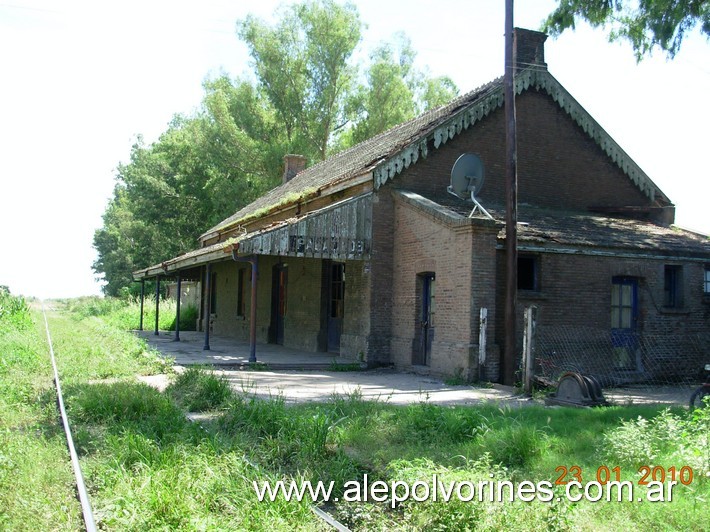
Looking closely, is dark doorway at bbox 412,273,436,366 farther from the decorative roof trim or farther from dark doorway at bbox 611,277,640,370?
dark doorway at bbox 611,277,640,370

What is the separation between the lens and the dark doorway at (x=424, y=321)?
14992 mm

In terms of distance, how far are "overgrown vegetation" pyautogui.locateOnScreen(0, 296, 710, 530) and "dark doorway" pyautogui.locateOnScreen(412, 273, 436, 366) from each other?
5818mm

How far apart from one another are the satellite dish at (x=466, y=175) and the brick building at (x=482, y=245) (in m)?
0.57

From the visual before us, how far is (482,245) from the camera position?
42.9 feet

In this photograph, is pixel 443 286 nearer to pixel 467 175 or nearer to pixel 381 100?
pixel 467 175

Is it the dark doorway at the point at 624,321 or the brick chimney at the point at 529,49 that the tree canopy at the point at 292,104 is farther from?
the dark doorway at the point at 624,321

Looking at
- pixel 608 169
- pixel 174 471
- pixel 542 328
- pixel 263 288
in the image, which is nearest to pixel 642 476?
pixel 174 471

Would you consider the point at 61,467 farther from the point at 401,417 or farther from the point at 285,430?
the point at 401,417

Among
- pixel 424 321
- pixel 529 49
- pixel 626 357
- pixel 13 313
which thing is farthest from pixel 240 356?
pixel 13 313

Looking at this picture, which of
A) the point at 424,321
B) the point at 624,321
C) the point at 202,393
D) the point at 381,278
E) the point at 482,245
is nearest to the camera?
the point at 202,393

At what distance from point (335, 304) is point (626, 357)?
25.5ft

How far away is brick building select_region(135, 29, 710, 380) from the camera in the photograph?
45.2ft

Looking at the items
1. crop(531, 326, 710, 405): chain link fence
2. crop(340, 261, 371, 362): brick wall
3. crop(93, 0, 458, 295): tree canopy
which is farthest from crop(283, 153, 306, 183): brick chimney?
crop(531, 326, 710, 405): chain link fence

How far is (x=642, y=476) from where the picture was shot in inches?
219
